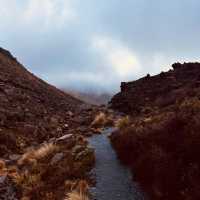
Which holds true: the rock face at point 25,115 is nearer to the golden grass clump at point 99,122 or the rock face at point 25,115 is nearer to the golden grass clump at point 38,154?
the golden grass clump at point 99,122

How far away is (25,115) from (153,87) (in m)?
20.1

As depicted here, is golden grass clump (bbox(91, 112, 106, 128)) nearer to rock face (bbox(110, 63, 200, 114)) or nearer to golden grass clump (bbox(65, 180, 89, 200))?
rock face (bbox(110, 63, 200, 114))

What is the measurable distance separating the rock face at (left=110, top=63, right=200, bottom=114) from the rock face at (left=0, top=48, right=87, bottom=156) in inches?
282

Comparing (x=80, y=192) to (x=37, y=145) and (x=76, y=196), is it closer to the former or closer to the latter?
(x=76, y=196)

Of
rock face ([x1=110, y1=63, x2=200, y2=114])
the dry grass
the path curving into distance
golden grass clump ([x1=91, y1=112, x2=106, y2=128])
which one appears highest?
rock face ([x1=110, y1=63, x2=200, y2=114])

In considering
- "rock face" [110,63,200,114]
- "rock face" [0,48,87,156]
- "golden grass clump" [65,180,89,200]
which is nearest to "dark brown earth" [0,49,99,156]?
→ "rock face" [0,48,87,156]

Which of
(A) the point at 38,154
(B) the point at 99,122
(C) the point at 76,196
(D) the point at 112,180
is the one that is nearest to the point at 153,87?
(B) the point at 99,122

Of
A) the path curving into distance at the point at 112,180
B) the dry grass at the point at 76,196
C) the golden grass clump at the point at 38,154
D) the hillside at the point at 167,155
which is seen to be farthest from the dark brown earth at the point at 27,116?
the dry grass at the point at 76,196

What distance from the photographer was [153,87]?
5172 centimetres

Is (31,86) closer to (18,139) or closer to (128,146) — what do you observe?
(18,139)

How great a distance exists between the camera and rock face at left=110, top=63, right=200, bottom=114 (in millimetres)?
44250

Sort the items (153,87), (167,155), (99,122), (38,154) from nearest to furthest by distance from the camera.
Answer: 1. (167,155)
2. (38,154)
3. (99,122)
4. (153,87)

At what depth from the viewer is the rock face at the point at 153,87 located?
44250mm

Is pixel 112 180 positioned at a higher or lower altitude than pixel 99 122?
lower
